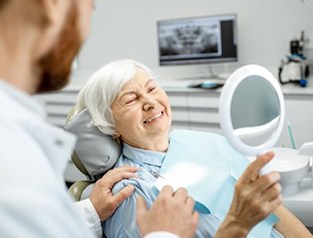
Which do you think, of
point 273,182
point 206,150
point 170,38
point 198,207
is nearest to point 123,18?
point 170,38

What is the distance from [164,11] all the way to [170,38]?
0.33m

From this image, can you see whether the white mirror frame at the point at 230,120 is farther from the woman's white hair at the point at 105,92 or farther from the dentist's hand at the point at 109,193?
the woman's white hair at the point at 105,92

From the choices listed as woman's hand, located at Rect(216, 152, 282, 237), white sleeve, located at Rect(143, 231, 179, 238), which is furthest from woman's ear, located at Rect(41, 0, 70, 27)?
woman's hand, located at Rect(216, 152, 282, 237)

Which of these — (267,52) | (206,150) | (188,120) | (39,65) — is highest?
(39,65)

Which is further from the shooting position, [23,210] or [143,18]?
[143,18]

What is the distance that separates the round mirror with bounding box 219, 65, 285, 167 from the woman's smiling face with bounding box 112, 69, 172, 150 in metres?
0.51

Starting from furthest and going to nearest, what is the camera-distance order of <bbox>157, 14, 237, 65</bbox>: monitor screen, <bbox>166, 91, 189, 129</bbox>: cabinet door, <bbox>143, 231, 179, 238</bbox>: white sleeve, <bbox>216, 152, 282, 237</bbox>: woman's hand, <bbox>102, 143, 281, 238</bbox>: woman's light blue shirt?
<bbox>157, 14, 237, 65</bbox>: monitor screen, <bbox>166, 91, 189, 129</bbox>: cabinet door, <bbox>102, 143, 281, 238</bbox>: woman's light blue shirt, <bbox>216, 152, 282, 237</bbox>: woman's hand, <bbox>143, 231, 179, 238</bbox>: white sleeve

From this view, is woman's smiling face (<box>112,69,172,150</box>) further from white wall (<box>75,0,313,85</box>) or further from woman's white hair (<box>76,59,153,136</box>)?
white wall (<box>75,0,313,85</box>)

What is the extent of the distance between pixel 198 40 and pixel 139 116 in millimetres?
2007

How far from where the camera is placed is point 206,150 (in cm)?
178

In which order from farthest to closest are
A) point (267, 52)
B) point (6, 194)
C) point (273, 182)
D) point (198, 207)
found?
point (267, 52), point (198, 207), point (273, 182), point (6, 194)

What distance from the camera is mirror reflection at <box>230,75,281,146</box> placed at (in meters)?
1.20

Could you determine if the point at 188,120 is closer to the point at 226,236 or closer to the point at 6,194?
the point at 226,236

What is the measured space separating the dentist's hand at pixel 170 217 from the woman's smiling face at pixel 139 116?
572 millimetres
